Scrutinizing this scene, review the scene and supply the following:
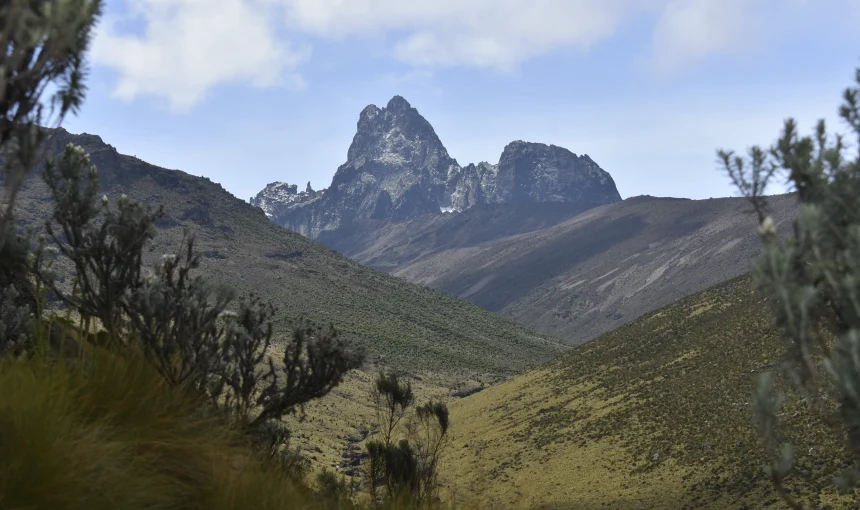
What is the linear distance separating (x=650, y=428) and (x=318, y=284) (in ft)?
331

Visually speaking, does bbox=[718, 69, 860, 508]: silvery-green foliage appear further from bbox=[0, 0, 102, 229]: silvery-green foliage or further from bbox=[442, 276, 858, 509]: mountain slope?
bbox=[442, 276, 858, 509]: mountain slope

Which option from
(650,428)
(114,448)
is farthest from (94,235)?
(650,428)

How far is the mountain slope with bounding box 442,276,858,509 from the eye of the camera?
30.3m

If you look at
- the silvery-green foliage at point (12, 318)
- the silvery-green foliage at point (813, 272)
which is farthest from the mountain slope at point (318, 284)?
the silvery-green foliage at point (813, 272)

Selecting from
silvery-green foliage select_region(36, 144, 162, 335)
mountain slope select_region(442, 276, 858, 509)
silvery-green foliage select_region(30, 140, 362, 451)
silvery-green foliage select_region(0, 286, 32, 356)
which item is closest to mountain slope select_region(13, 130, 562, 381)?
mountain slope select_region(442, 276, 858, 509)

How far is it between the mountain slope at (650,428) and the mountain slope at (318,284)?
35694 mm

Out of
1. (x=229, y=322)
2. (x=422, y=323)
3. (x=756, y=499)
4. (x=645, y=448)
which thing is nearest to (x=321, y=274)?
(x=422, y=323)

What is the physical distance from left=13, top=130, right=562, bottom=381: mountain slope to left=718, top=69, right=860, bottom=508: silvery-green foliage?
88.0 m

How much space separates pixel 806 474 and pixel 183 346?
26.8 meters

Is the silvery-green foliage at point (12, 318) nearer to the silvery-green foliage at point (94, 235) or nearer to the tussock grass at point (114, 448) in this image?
the silvery-green foliage at point (94, 235)

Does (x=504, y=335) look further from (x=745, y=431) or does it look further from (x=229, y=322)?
(x=229, y=322)

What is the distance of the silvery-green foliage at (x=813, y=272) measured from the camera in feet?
Answer: 12.3

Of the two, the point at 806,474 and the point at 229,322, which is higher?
the point at 229,322

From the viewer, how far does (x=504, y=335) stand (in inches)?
5463
